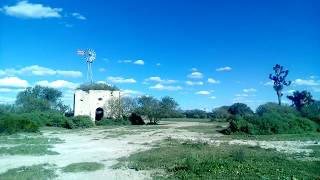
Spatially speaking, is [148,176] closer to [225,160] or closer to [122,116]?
[225,160]

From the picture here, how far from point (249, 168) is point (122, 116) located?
4771cm

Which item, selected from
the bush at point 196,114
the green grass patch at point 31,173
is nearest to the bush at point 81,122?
the green grass patch at point 31,173

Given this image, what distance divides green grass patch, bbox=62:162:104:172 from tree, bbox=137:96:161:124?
42337 millimetres

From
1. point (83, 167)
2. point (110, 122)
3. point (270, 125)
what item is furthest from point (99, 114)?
point (83, 167)

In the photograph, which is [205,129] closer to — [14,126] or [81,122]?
[81,122]

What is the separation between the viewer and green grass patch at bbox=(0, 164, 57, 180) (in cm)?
1452

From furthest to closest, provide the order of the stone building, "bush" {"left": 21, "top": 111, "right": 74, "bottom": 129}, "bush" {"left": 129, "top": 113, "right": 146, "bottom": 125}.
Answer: "bush" {"left": 129, "top": 113, "right": 146, "bottom": 125} < the stone building < "bush" {"left": 21, "top": 111, "right": 74, "bottom": 129}

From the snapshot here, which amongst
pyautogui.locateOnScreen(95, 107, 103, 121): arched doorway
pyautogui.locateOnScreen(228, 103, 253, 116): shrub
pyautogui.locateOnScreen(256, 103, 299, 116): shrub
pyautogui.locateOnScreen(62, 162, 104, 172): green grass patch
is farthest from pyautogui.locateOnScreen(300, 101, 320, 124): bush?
pyautogui.locateOnScreen(228, 103, 253, 116): shrub

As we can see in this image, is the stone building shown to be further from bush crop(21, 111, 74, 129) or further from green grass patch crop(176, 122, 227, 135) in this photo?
green grass patch crop(176, 122, 227, 135)

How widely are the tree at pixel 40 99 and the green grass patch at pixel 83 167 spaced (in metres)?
60.5

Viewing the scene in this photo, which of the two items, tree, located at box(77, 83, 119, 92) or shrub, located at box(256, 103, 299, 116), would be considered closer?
shrub, located at box(256, 103, 299, 116)

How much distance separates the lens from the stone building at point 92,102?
59.8 m

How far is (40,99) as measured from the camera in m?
79.2

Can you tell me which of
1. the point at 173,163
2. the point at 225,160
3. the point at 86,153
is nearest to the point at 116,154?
the point at 86,153
